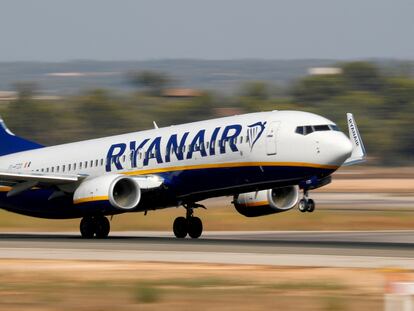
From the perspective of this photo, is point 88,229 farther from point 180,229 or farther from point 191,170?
point 191,170

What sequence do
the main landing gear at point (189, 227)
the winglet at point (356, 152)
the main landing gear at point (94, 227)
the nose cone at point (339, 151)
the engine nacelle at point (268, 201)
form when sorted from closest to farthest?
the nose cone at point (339, 151) → the winglet at point (356, 152) → the main landing gear at point (94, 227) → the engine nacelle at point (268, 201) → the main landing gear at point (189, 227)

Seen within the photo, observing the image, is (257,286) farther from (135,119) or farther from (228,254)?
(135,119)

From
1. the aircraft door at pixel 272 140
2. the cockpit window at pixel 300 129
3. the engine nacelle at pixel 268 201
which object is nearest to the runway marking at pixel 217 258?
the aircraft door at pixel 272 140

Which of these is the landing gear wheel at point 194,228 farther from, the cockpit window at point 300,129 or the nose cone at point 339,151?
→ the nose cone at point 339,151

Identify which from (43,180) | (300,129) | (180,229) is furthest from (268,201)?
(43,180)

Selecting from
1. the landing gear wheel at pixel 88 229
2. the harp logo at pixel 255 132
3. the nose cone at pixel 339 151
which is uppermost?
the harp logo at pixel 255 132

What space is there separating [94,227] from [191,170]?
4689mm

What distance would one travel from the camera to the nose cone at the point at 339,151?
38031 mm

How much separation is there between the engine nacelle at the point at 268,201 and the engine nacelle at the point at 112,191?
4339 mm

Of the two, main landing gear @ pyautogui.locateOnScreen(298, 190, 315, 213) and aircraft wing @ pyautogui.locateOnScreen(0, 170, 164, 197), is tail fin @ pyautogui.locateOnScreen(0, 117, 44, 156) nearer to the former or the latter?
aircraft wing @ pyautogui.locateOnScreen(0, 170, 164, 197)

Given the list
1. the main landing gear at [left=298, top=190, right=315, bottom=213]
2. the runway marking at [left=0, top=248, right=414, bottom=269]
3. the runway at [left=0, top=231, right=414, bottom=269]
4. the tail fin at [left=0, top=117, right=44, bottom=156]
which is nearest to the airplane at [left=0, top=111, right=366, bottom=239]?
the main landing gear at [left=298, top=190, right=315, bottom=213]

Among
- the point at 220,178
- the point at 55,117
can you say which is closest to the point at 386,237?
the point at 220,178

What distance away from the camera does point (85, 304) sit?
22.2m

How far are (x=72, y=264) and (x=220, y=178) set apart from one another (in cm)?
1133
